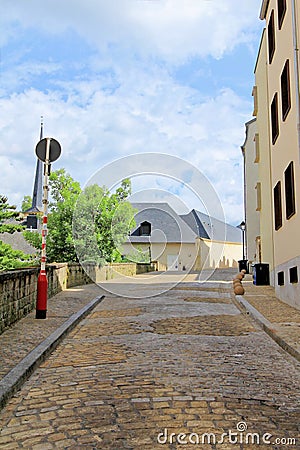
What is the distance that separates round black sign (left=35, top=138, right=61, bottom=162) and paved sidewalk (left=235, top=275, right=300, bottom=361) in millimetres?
5216

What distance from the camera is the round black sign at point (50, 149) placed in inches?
421

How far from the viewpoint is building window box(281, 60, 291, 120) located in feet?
45.6

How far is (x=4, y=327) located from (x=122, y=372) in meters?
3.31

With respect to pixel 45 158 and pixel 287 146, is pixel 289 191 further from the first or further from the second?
pixel 45 158

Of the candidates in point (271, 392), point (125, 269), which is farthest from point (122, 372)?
point (125, 269)

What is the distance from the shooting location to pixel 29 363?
20.7 feet

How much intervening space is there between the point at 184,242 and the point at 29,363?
172 feet

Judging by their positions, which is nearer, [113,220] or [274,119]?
[274,119]

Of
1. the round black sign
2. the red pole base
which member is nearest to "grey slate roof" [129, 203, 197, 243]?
the round black sign

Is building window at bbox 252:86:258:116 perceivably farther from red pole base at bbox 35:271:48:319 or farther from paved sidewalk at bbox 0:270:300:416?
red pole base at bbox 35:271:48:319

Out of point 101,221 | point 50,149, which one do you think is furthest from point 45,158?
point 101,221

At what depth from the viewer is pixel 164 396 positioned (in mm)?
5031

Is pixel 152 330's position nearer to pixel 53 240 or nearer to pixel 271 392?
pixel 271 392

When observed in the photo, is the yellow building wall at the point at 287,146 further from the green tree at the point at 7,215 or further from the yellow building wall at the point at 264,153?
the green tree at the point at 7,215
